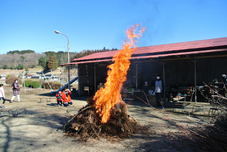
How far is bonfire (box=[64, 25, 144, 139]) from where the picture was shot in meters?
5.43

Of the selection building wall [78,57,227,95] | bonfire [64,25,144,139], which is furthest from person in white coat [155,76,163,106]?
bonfire [64,25,144,139]

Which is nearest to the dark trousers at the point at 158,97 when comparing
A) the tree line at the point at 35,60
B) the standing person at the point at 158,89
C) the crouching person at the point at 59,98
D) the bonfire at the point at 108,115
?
the standing person at the point at 158,89

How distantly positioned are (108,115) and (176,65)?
889 centimetres

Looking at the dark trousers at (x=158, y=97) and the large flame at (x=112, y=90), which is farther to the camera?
the dark trousers at (x=158, y=97)

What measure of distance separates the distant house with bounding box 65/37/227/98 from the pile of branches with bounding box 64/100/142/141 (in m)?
5.63

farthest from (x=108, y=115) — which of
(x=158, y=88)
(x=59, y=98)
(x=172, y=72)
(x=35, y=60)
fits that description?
(x=35, y=60)

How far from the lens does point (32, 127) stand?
6453mm

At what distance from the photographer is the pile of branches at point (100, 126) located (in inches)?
213

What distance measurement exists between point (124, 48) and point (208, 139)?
3.69 meters

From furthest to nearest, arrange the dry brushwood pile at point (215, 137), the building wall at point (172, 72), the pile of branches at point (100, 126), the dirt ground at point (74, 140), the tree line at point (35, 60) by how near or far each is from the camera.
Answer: the tree line at point (35, 60) → the building wall at point (172, 72) → the pile of branches at point (100, 126) → the dirt ground at point (74, 140) → the dry brushwood pile at point (215, 137)

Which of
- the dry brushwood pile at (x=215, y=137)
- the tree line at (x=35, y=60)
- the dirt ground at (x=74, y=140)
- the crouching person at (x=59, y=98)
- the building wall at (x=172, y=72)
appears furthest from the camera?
the tree line at (x=35, y=60)

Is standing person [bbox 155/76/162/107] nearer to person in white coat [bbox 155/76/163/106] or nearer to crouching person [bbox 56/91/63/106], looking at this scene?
person in white coat [bbox 155/76/163/106]

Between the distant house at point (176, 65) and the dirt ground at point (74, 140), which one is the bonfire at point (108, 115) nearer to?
the dirt ground at point (74, 140)

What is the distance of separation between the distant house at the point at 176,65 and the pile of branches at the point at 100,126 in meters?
5.63
